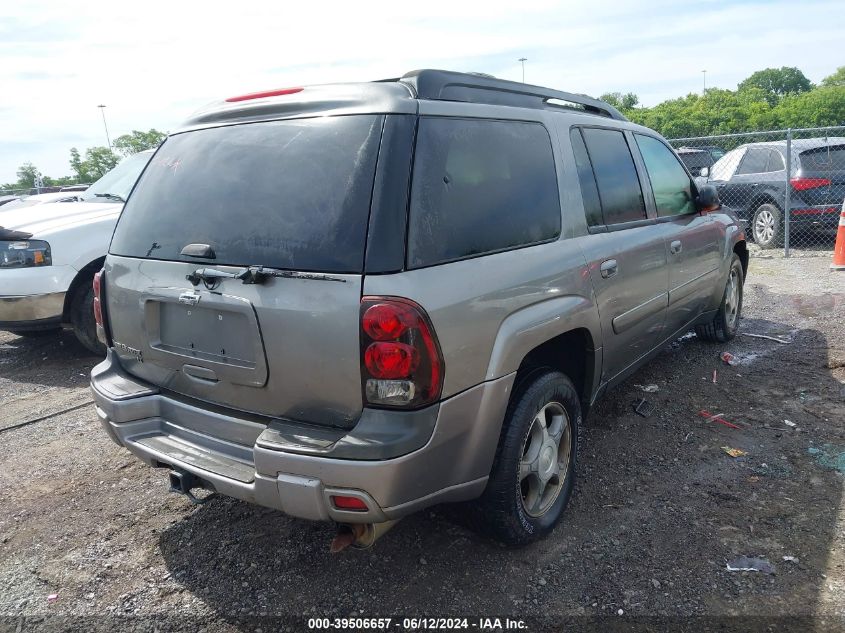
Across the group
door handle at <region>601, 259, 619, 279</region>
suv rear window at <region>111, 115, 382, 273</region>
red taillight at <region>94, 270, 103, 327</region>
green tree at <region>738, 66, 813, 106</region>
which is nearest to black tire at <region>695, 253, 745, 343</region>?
door handle at <region>601, 259, 619, 279</region>

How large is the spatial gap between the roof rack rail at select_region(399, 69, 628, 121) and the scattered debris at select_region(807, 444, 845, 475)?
2.37m

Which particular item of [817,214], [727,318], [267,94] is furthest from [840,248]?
[267,94]

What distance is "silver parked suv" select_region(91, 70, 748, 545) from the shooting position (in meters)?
2.26

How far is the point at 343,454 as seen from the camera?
7.27 ft

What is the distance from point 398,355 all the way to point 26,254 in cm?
478

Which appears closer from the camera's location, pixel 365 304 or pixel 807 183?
pixel 365 304

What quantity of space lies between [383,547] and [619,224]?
2.12m

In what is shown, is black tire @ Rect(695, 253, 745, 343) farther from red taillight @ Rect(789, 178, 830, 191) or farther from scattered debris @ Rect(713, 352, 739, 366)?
red taillight @ Rect(789, 178, 830, 191)

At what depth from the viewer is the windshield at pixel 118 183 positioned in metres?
6.82

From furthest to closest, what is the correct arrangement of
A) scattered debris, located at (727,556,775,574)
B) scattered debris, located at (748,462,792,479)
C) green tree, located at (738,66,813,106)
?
green tree, located at (738,66,813,106) < scattered debris, located at (748,462,792,479) < scattered debris, located at (727,556,775,574)

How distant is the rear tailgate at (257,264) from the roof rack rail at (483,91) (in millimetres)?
334

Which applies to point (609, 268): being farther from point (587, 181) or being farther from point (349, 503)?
point (349, 503)

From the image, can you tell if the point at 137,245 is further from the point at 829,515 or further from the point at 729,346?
the point at 729,346

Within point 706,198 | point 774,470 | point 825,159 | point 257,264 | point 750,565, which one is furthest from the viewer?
point 825,159
